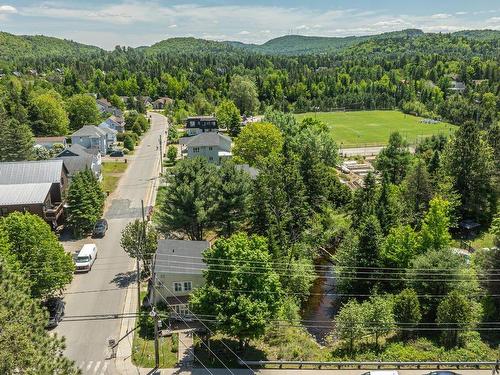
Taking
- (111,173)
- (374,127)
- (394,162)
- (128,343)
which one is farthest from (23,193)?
(374,127)

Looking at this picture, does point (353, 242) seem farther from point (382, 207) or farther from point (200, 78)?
point (200, 78)

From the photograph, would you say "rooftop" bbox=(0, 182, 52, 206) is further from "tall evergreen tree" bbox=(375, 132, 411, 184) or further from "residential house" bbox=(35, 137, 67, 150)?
"tall evergreen tree" bbox=(375, 132, 411, 184)

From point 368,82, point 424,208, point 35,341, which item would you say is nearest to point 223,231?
point 424,208

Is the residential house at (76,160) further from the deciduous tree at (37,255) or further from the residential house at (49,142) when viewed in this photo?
the deciduous tree at (37,255)

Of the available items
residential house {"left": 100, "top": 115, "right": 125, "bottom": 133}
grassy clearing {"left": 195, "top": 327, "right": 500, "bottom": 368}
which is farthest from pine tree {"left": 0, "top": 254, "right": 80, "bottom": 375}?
residential house {"left": 100, "top": 115, "right": 125, "bottom": 133}

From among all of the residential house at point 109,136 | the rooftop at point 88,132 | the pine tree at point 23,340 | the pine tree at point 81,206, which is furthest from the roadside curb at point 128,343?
the residential house at point 109,136
